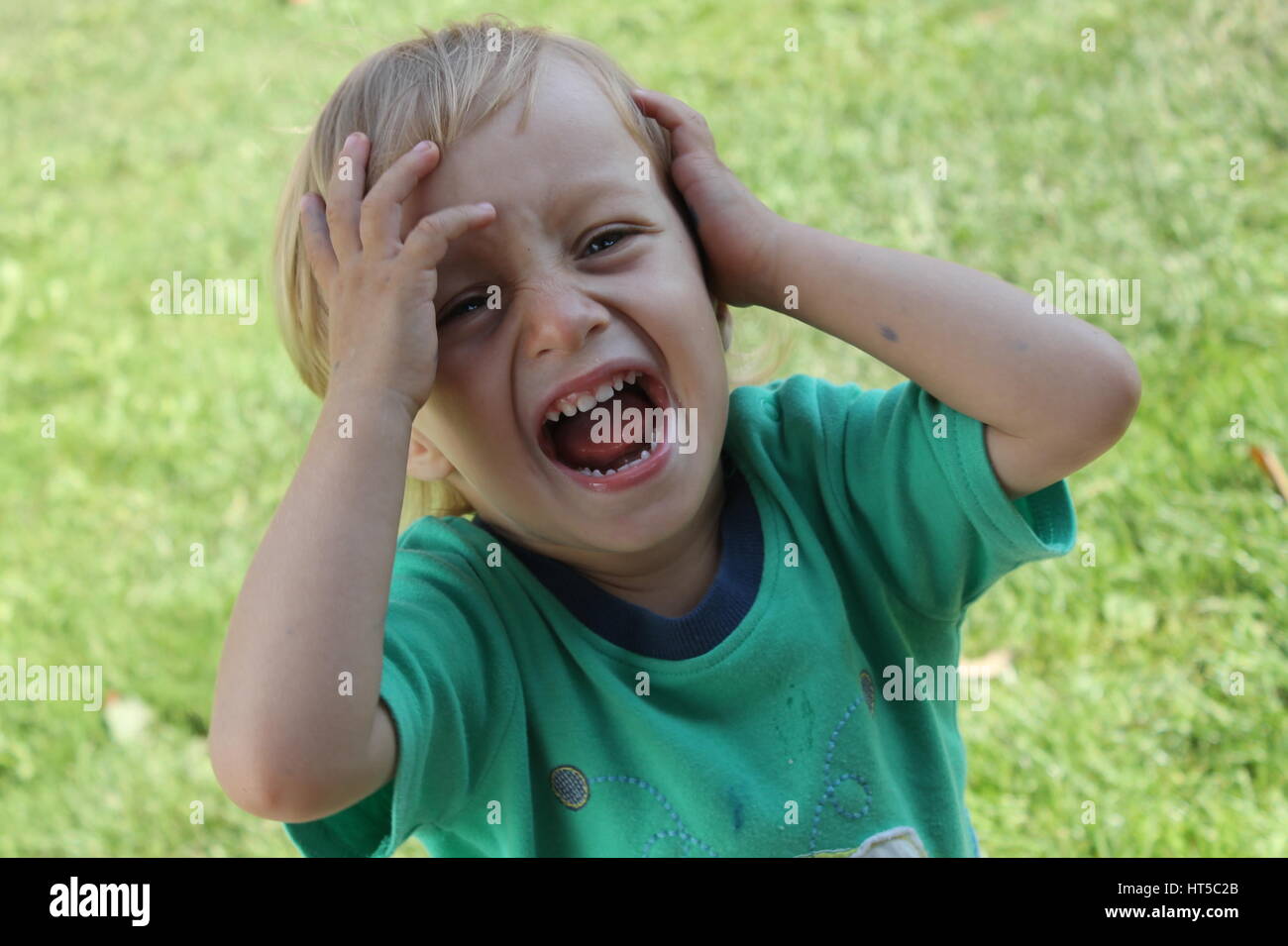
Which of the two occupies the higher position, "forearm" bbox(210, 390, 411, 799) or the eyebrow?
the eyebrow

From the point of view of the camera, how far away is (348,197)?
168 centimetres

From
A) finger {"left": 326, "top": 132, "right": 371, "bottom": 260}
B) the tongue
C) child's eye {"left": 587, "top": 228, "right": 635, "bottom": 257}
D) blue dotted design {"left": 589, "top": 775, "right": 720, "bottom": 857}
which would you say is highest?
finger {"left": 326, "top": 132, "right": 371, "bottom": 260}

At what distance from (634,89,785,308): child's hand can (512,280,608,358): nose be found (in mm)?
277

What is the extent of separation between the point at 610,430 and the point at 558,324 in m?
0.18

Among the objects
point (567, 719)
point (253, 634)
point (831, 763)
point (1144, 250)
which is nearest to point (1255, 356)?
point (1144, 250)

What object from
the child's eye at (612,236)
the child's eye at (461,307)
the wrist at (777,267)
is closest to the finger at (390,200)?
the child's eye at (461,307)

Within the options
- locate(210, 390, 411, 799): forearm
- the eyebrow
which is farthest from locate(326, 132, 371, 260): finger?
locate(210, 390, 411, 799): forearm

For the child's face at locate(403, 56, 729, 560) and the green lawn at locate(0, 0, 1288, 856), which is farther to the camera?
the green lawn at locate(0, 0, 1288, 856)

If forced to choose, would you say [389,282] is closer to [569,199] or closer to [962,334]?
[569,199]

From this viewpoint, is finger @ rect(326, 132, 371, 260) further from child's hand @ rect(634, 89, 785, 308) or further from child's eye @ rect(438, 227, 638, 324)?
child's hand @ rect(634, 89, 785, 308)

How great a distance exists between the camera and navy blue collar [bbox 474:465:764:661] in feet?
5.85

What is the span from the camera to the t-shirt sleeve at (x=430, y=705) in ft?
5.12

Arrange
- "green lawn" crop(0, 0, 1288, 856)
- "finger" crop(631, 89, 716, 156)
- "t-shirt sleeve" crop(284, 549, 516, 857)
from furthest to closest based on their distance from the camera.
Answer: "green lawn" crop(0, 0, 1288, 856), "finger" crop(631, 89, 716, 156), "t-shirt sleeve" crop(284, 549, 516, 857)

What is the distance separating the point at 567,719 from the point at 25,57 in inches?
260
